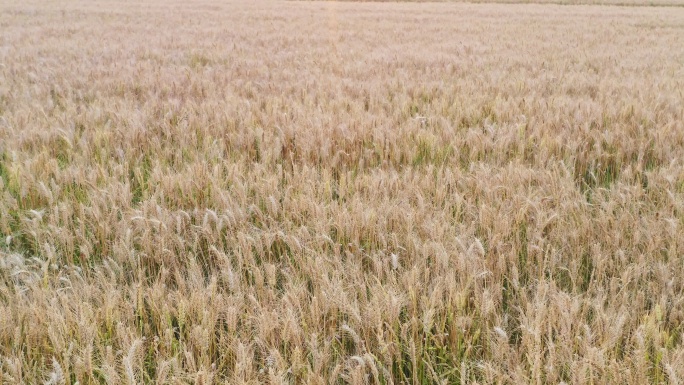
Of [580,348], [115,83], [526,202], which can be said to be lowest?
[580,348]

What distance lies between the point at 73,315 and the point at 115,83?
476cm

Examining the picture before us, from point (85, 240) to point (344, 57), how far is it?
21.8ft

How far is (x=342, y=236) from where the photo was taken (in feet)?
6.74

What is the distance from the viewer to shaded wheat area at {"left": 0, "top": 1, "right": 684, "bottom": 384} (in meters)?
1.39

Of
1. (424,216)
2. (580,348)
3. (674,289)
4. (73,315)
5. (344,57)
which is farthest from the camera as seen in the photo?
(344,57)

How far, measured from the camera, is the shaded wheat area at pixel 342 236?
1.39 metres

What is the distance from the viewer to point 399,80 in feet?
19.2

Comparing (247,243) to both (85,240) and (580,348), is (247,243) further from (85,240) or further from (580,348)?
(580,348)

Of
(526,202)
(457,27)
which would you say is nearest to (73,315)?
(526,202)

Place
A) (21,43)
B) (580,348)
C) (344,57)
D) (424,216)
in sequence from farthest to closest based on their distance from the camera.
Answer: (21,43) < (344,57) < (424,216) < (580,348)

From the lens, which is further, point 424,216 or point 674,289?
point 424,216

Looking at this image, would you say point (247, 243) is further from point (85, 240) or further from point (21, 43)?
point (21, 43)

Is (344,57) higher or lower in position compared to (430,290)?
higher

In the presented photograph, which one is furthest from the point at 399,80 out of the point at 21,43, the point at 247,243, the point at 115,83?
the point at 21,43
